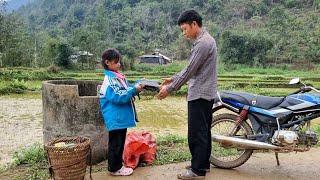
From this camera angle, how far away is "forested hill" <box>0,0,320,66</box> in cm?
4541

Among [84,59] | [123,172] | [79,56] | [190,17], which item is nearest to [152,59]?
[84,59]

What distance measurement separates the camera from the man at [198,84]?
3715 mm

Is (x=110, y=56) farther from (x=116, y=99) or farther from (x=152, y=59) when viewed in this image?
(x=152, y=59)

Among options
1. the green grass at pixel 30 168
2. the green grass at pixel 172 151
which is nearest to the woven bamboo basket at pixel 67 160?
the green grass at pixel 30 168

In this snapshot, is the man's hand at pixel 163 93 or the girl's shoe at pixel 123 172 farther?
the girl's shoe at pixel 123 172

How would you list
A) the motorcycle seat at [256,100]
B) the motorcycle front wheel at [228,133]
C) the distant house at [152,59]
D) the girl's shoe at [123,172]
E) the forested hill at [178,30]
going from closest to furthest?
the girl's shoe at [123,172]
the motorcycle seat at [256,100]
the motorcycle front wheel at [228,133]
the forested hill at [178,30]
the distant house at [152,59]

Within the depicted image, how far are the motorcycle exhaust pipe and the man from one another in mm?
345

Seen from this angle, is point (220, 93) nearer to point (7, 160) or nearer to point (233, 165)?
point (233, 165)

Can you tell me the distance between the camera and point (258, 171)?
431cm

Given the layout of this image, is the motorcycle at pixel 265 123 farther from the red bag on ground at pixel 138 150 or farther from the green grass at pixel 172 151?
the red bag on ground at pixel 138 150

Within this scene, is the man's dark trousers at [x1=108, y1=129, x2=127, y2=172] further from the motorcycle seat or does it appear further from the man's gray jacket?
the motorcycle seat

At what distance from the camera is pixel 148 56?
50.4m

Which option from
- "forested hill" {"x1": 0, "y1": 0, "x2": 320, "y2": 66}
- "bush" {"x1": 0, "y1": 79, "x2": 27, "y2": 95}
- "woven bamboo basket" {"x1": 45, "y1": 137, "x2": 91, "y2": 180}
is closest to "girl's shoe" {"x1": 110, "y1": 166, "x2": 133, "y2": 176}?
"woven bamboo basket" {"x1": 45, "y1": 137, "x2": 91, "y2": 180}

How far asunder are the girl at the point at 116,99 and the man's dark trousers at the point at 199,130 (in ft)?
1.84
